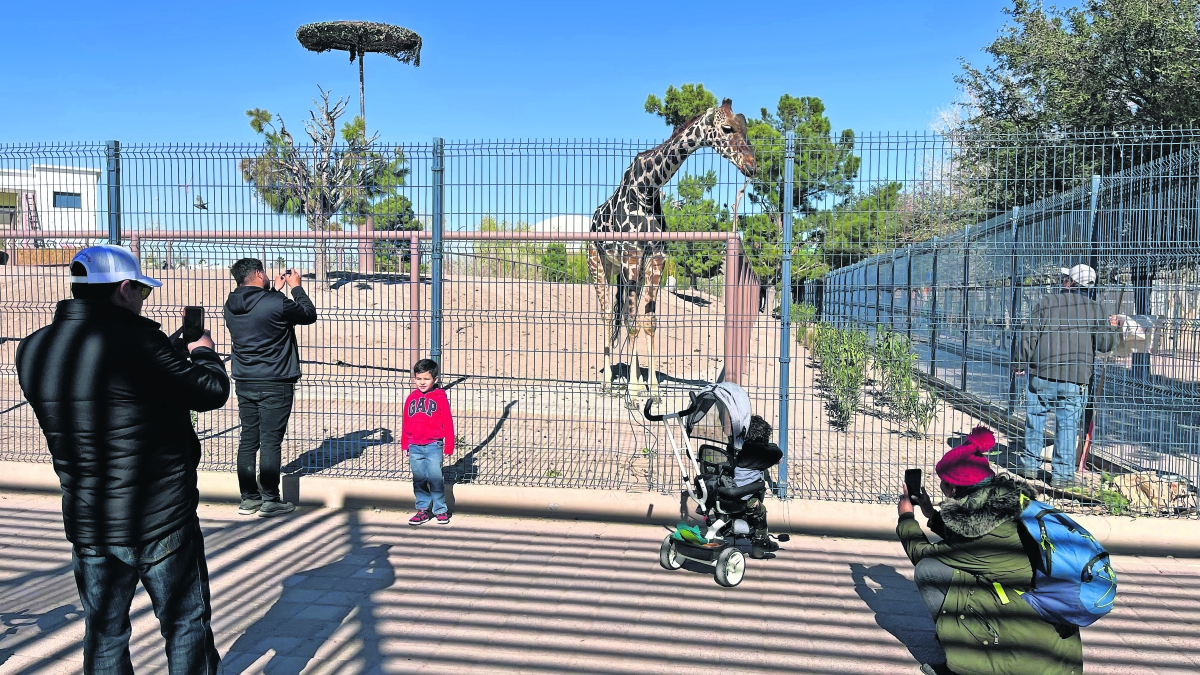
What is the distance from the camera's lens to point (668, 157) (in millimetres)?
10453

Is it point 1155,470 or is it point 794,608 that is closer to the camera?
point 794,608

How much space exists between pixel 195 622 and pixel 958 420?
9938 mm

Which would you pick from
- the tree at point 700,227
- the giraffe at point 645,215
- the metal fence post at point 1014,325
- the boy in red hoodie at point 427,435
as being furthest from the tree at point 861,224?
the boy in red hoodie at point 427,435

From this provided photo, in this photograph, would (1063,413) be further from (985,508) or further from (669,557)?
(985,508)

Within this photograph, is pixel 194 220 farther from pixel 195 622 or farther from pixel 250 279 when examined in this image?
pixel 195 622

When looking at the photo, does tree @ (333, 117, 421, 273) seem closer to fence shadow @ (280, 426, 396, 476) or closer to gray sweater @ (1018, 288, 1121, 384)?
fence shadow @ (280, 426, 396, 476)

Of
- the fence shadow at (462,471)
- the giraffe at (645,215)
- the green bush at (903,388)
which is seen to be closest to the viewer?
the fence shadow at (462,471)

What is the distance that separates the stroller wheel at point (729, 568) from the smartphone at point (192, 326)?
322cm

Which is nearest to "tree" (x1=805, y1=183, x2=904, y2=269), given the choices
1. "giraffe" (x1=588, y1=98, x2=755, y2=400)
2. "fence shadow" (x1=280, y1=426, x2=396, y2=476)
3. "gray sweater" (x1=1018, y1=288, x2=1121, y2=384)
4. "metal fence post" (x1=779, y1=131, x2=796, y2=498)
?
"metal fence post" (x1=779, y1=131, x2=796, y2=498)

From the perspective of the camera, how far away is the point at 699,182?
6.78m

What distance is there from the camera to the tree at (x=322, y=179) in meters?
6.59

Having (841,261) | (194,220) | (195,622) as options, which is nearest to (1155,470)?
(841,261)

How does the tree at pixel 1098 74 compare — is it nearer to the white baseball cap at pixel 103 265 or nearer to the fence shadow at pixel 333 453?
the fence shadow at pixel 333 453

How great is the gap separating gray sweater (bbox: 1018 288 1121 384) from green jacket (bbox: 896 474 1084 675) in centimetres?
349
